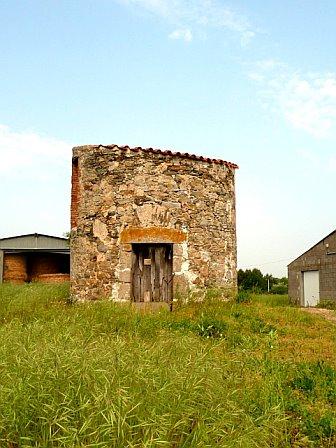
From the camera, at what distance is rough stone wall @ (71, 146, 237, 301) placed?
1107 cm

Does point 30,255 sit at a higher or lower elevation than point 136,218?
lower

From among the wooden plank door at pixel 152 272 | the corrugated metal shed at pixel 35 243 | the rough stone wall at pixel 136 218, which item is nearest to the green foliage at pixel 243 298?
the rough stone wall at pixel 136 218

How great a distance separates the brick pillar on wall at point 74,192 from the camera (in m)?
11.9

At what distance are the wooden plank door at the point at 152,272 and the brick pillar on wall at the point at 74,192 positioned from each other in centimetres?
180

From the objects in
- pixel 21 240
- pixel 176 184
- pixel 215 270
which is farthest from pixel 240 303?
pixel 21 240

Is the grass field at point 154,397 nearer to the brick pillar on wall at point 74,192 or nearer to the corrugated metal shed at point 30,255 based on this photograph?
the brick pillar on wall at point 74,192

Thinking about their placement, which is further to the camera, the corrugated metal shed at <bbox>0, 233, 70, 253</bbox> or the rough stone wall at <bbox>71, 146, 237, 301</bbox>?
the corrugated metal shed at <bbox>0, 233, 70, 253</bbox>

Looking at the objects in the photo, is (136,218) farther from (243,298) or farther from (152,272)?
(243,298)

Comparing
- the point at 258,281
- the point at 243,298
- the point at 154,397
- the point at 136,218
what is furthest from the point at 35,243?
the point at 154,397

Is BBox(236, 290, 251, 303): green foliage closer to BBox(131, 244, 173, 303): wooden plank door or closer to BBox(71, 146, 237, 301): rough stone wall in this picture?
BBox(71, 146, 237, 301): rough stone wall

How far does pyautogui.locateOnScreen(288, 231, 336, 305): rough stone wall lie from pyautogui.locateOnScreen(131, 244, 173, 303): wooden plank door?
12.2 meters

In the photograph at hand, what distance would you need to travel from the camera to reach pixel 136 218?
11062 millimetres

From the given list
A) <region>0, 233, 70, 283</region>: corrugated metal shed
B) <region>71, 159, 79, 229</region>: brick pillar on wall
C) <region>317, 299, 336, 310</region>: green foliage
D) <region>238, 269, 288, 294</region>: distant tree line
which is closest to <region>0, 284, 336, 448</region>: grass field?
<region>71, 159, 79, 229</region>: brick pillar on wall

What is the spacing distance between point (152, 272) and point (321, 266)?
13.3 meters
